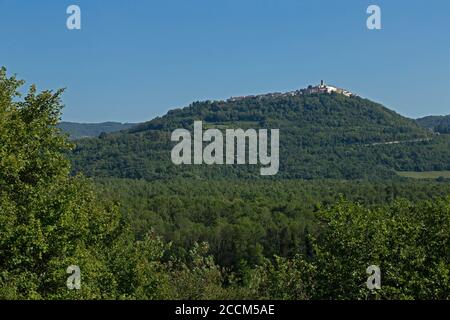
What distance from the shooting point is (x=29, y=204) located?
1839 centimetres

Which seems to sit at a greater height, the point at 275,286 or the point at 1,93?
the point at 1,93

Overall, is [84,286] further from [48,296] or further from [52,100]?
[52,100]

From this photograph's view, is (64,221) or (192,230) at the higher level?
(64,221)

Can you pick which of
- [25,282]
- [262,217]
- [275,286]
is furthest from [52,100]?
[262,217]

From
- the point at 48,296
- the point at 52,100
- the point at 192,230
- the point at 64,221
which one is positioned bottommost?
the point at 192,230

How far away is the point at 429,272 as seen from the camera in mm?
18484
